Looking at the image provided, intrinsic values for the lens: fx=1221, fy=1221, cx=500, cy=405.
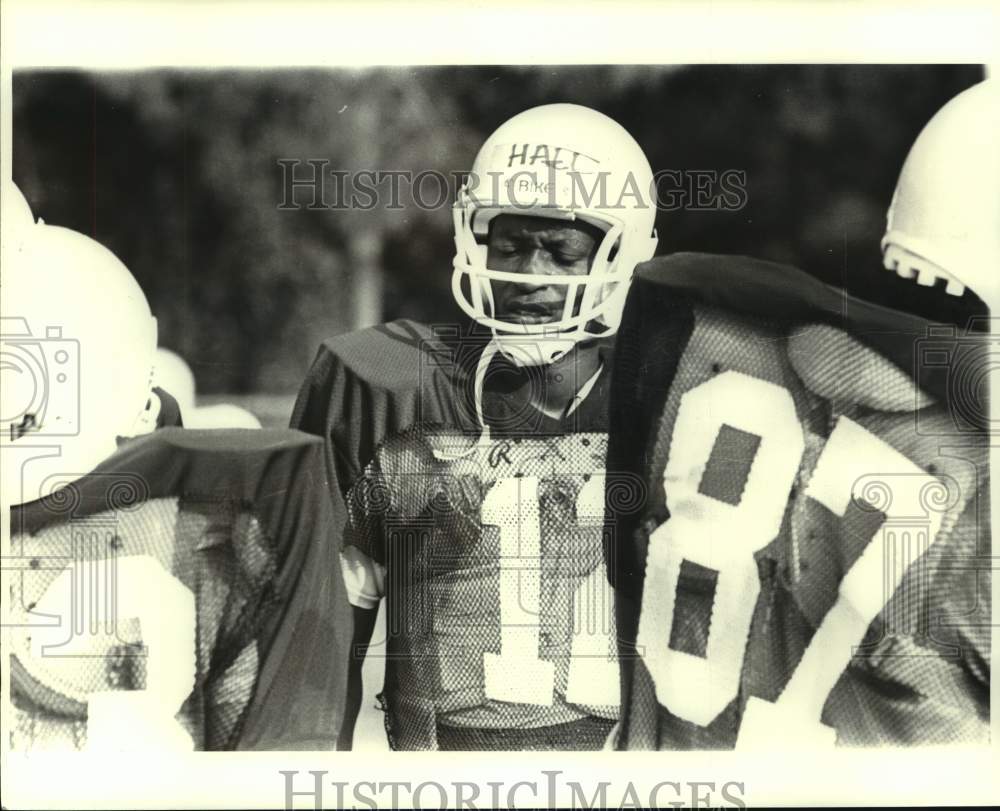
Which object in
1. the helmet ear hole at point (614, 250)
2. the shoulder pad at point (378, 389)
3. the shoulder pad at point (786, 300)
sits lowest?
the shoulder pad at point (378, 389)

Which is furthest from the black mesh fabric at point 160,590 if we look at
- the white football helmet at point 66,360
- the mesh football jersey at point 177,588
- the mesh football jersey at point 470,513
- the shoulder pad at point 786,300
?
the shoulder pad at point 786,300

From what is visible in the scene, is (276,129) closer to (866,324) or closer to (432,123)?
(432,123)

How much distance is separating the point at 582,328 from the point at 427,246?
392 millimetres

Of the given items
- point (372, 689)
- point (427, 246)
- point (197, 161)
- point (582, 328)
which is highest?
point (197, 161)

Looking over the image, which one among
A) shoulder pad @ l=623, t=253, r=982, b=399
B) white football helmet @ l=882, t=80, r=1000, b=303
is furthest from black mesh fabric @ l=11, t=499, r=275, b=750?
white football helmet @ l=882, t=80, r=1000, b=303

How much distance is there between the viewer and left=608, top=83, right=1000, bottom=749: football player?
2730 mm

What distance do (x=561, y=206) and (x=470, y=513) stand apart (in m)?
0.71

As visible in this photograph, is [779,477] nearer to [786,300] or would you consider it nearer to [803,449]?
[803,449]

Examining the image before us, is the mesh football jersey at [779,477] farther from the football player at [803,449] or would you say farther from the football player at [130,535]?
the football player at [130,535]

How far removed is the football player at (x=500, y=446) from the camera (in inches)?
107

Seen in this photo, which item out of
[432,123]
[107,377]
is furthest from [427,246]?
[107,377]

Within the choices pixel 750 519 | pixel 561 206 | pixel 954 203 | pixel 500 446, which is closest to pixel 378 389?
pixel 500 446

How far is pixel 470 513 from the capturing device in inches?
108

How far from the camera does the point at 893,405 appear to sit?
9.00 ft
